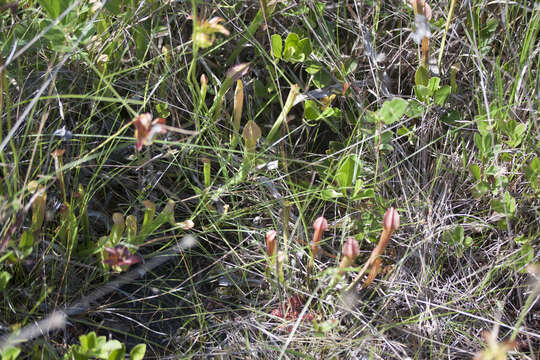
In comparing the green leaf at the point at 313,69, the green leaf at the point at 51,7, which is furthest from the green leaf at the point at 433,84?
the green leaf at the point at 51,7

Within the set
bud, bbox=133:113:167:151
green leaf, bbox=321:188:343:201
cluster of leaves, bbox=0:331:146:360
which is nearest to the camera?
bud, bbox=133:113:167:151

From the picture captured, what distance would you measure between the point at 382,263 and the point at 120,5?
2.99 ft

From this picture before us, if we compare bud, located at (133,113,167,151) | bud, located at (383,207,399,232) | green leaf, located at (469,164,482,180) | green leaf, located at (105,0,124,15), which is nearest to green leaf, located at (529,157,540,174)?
green leaf, located at (469,164,482,180)

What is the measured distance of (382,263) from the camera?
54.5 inches

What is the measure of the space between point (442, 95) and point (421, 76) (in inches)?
2.8

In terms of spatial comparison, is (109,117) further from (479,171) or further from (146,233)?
(479,171)

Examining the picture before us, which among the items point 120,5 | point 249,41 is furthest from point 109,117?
point 249,41

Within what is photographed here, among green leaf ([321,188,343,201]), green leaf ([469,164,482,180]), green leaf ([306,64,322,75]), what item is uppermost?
green leaf ([306,64,322,75])

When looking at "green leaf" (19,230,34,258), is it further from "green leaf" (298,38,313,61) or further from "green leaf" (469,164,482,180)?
"green leaf" (469,164,482,180)

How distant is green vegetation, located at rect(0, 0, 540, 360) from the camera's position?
4.12ft

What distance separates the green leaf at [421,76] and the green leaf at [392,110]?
182mm

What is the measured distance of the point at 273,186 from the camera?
4.66ft

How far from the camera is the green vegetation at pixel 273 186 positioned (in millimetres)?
1255

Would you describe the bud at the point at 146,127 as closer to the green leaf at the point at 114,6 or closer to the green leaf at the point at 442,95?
the green leaf at the point at 114,6
